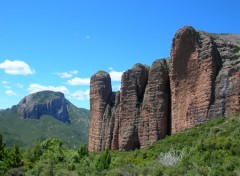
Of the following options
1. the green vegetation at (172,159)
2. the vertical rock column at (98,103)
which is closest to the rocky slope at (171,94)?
the vertical rock column at (98,103)

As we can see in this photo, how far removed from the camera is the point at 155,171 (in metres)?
32.2

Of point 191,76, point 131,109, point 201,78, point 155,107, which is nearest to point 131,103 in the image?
point 131,109

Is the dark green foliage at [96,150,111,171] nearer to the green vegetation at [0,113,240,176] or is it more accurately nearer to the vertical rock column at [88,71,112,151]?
the green vegetation at [0,113,240,176]

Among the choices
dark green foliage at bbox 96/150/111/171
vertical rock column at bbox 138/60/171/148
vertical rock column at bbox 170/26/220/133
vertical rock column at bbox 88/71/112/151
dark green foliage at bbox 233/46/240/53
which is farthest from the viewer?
vertical rock column at bbox 88/71/112/151

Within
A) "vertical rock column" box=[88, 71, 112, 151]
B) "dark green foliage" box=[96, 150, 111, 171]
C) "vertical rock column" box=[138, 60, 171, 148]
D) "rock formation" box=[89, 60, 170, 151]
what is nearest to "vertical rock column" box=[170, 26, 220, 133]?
"vertical rock column" box=[138, 60, 171, 148]

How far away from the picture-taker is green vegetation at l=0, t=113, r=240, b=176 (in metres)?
30.2

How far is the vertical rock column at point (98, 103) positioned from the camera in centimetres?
7600

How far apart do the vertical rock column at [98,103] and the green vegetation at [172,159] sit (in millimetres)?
7782

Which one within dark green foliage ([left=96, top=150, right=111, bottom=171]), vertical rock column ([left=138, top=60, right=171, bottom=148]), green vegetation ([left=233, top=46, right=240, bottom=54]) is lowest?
dark green foliage ([left=96, top=150, right=111, bottom=171])

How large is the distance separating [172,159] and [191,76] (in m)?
24.2

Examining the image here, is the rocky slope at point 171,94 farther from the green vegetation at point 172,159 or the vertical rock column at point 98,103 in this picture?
the green vegetation at point 172,159

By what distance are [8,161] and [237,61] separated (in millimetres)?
41298

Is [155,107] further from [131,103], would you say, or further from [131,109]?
[131,103]

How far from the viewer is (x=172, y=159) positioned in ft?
115
